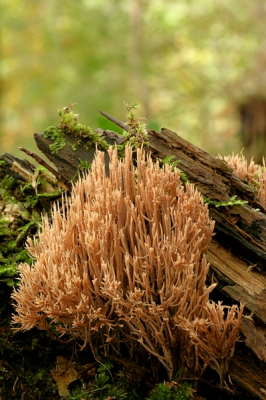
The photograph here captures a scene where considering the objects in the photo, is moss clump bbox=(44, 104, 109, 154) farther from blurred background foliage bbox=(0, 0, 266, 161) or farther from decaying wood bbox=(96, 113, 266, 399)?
blurred background foliage bbox=(0, 0, 266, 161)

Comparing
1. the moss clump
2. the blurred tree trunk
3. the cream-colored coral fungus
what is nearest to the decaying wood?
the cream-colored coral fungus

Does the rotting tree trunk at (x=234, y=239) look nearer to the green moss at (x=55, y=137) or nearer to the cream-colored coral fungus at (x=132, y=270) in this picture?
the green moss at (x=55, y=137)

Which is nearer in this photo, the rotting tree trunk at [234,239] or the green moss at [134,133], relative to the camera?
the rotting tree trunk at [234,239]

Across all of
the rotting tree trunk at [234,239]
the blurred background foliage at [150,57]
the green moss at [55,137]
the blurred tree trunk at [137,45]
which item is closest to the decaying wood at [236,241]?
the rotting tree trunk at [234,239]

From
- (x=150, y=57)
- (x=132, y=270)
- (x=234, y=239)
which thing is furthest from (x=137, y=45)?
(x=132, y=270)

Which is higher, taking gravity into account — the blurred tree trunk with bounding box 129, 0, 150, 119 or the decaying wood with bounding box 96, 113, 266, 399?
the blurred tree trunk with bounding box 129, 0, 150, 119

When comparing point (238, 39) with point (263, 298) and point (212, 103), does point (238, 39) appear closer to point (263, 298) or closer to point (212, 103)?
point (212, 103)
